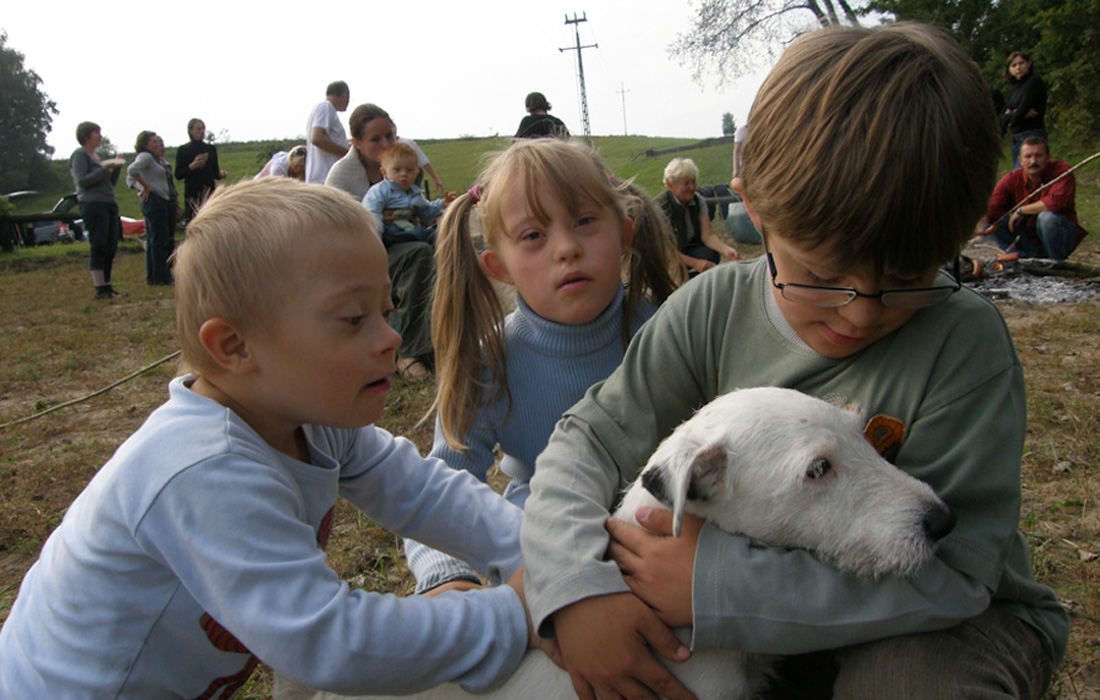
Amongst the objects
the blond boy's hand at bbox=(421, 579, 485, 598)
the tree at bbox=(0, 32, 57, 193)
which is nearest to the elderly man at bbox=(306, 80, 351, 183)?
the blond boy's hand at bbox=(421, 579, 485, 598)

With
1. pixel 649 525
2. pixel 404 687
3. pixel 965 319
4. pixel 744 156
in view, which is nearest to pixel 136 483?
pixel 404 687

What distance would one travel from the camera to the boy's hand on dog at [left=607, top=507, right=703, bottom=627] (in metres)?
1.56

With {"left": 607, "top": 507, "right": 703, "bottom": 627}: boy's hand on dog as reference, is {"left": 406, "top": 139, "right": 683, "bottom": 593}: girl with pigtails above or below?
above

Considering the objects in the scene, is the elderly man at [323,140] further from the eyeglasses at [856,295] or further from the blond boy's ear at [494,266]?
the eyeglasses at [856,295]

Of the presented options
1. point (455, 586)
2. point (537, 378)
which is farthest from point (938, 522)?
point (537, 378)

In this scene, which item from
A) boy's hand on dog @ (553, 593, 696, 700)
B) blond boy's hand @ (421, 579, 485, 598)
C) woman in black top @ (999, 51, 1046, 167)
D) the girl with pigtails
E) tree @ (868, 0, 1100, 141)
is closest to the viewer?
boy's hand on dog @ (553, 593, 696, 700)

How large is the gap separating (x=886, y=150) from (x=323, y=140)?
7986 mm

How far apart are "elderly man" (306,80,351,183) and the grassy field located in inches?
109

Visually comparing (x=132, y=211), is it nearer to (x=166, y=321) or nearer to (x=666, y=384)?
(x=166, y=321)

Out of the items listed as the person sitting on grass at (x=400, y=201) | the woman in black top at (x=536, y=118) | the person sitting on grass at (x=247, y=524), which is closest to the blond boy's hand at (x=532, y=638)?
the person sitting on grass at (x=247, y=524)

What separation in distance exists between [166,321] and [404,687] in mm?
9804

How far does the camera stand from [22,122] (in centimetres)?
5834

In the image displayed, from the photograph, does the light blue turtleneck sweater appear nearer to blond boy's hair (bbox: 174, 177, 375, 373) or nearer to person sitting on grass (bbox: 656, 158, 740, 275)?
blond boy's hair (bbox: 174, 177, 375, 373)

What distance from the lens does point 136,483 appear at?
1.46 meters
